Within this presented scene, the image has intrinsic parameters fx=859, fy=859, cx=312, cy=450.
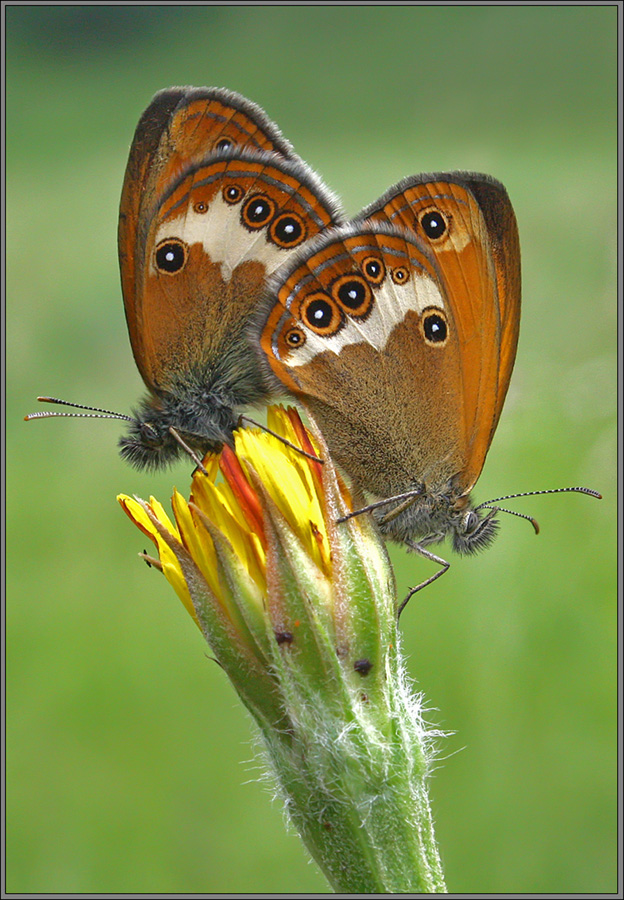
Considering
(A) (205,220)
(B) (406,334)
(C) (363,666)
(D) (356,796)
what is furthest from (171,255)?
(D) (356,796)

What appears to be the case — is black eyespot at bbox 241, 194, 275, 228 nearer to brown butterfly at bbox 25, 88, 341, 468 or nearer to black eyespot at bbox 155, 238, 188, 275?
brown butterfly at bbox 25, 88, 341, 468

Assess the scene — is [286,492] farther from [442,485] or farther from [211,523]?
[442,485]

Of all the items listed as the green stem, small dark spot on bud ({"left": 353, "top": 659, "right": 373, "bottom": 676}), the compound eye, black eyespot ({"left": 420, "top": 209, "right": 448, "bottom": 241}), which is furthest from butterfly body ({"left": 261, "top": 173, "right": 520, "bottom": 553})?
the green stem

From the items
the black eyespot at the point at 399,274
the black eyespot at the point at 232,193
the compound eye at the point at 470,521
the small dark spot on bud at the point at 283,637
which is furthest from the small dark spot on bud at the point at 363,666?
the black eyespot at the point at 232,193

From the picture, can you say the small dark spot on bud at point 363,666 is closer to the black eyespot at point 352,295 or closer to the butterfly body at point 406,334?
the butterfly body at point 406,334

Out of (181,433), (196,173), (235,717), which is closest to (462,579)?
(235,717)

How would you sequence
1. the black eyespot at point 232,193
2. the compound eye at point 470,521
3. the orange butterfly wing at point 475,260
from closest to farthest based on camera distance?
the orange butterfly wing at point 475,260 < the compound eye at point 470,521 < the black eyespot at point 232,193
